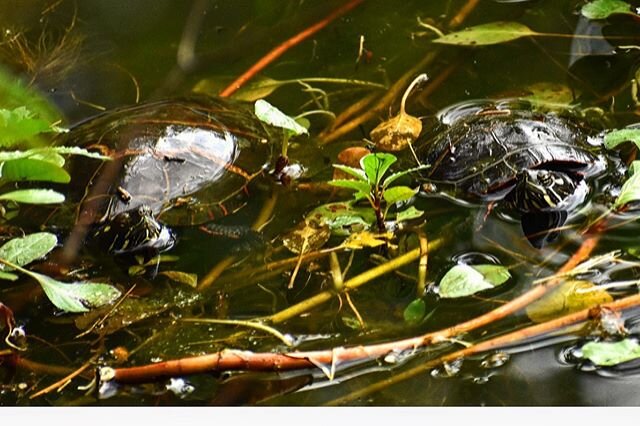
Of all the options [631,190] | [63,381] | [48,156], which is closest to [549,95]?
[631,190]

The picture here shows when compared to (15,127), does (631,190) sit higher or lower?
lower

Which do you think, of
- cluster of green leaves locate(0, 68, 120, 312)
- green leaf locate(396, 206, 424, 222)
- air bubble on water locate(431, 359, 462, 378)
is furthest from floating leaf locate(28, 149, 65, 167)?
air bubble on water locate(431, 359, 462, 378)

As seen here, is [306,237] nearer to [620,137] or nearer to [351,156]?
[351,156]

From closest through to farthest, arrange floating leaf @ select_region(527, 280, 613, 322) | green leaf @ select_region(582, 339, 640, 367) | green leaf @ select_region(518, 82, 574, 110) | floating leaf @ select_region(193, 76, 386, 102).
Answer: green leaf @ select_region(582, 339, 640, 367)
floating leaf @ select_region(527, 280, 613, 322)
green leaf @ select_region(518, 82, 574, 110)
floating leaf @ select_region(193, 76, 386, 102)

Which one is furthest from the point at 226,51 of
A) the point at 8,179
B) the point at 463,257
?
the point at 463,257

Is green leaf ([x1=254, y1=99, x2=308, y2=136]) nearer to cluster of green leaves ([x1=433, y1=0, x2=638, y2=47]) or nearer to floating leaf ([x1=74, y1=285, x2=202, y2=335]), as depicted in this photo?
floating leaf ([x1=74, y1=285, x2=202, y2=335])

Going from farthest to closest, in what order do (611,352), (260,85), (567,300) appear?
(260,85) → (567,300) → (611,352)
